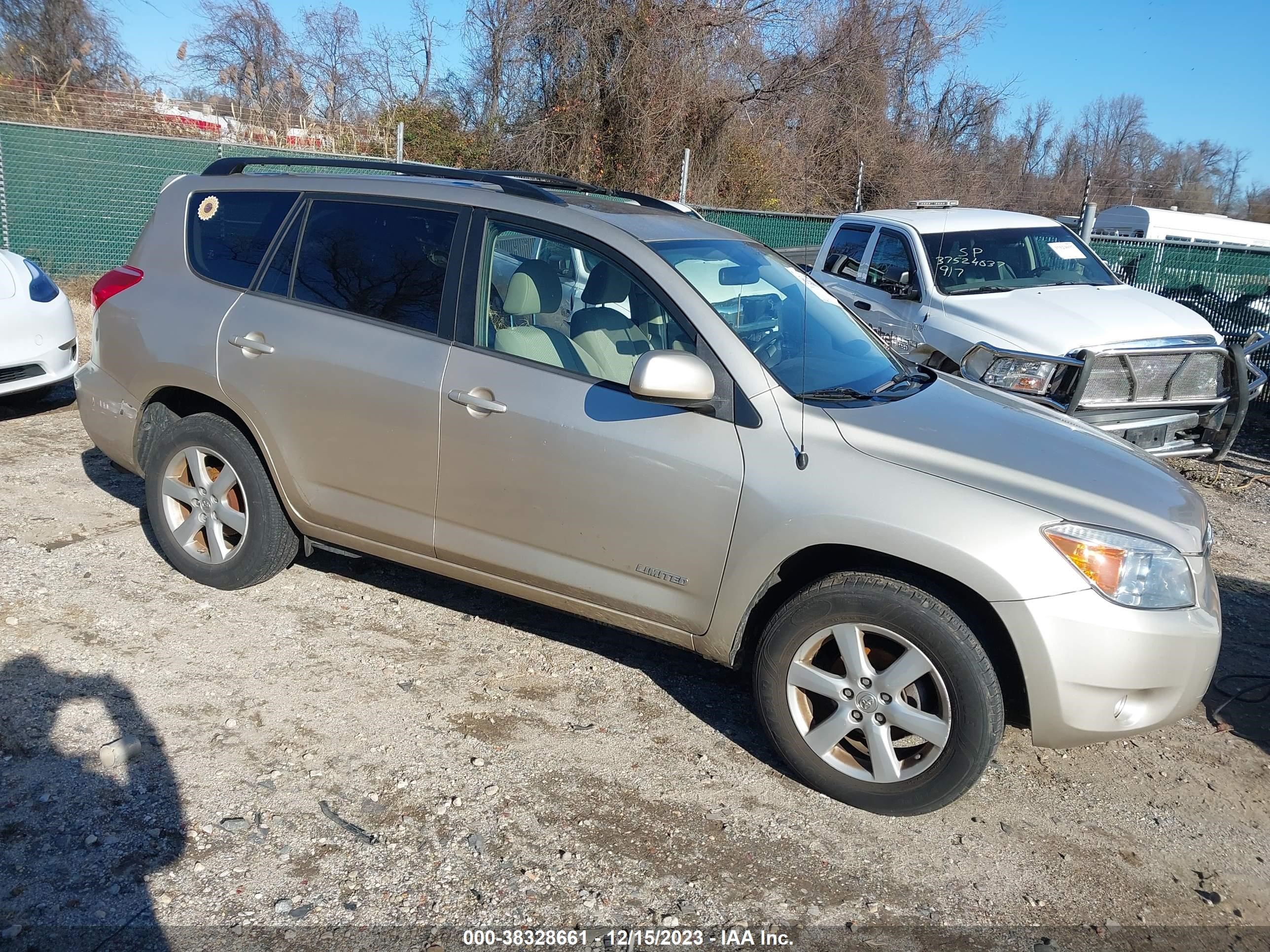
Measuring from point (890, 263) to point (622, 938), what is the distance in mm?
6710

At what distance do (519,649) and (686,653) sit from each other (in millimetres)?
742

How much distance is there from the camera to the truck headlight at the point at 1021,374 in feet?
22.1

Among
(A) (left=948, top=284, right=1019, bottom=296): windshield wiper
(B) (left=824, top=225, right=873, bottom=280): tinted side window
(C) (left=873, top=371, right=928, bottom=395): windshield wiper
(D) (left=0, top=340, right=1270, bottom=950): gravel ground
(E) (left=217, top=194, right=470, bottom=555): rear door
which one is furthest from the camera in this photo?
(B) (left=824, top=225, right=873, bottom=280): tinted side window

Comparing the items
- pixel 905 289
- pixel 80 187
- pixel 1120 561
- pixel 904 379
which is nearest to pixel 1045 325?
A: pixel 905 289

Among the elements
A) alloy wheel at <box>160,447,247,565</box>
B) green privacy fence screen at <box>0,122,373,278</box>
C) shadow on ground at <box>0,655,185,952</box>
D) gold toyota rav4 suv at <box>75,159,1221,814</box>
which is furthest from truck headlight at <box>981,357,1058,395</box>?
green privacy fence screen at <box>0,122,373,278</box>

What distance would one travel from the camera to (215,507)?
470 cm

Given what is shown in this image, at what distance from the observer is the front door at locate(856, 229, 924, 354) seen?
790 cm

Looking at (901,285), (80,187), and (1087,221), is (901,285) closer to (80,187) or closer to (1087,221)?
(1087,221)

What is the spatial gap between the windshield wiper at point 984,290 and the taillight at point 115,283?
559 centimetres

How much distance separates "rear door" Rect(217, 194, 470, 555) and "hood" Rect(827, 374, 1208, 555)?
5.31 feet

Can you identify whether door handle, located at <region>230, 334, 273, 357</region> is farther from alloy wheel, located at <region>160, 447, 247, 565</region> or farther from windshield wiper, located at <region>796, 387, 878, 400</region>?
windshield wiper, located at <region>796, 387, 878, 400</region>

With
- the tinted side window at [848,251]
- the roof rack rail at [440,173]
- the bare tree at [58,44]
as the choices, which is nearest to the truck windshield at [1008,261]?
the tinted side window at [848,251]

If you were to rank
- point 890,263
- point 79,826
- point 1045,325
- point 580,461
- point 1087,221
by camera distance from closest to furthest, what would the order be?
point 79,826 < point 580,461 < point 1045,325 < point 890,263 < point 1087,221

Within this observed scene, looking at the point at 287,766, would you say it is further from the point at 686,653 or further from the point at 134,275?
the point at 134,275
